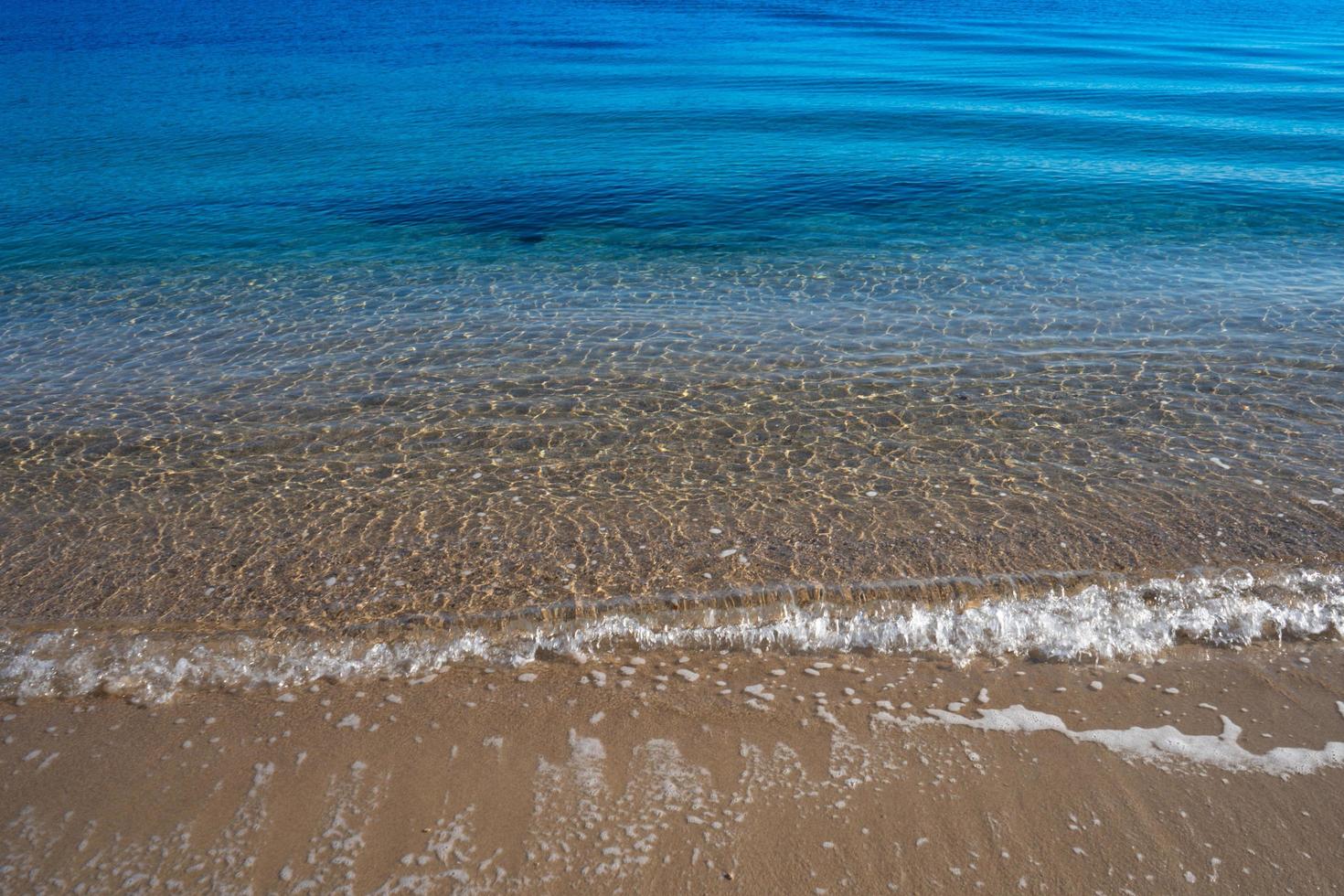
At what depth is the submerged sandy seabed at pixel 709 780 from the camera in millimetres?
3580

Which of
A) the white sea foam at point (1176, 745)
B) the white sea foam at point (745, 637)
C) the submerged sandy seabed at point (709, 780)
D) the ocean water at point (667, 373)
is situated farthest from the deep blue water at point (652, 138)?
the white sea foam at point (1176, 745)

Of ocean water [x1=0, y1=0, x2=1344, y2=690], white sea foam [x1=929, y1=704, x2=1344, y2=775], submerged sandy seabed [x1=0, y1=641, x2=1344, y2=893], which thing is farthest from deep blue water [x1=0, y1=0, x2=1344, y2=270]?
white sea foam [x1=929, y1=704, x2=1344, y2=775]

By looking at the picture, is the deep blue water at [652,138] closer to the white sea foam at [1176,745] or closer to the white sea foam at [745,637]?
the white sea foam at [745,637]

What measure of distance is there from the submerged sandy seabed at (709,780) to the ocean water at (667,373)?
1.39ft

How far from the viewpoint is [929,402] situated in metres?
8.02

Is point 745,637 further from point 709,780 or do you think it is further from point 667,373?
point 667,373

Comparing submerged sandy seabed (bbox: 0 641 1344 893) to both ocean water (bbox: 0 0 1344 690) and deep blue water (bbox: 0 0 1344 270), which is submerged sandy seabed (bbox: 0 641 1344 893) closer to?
ocean water (bbox: 0 0 1344 690)

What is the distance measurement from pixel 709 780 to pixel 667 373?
5.33 meters

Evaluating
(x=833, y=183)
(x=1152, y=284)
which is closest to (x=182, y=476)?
(x=1152, y=284)

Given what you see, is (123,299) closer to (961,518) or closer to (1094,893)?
(961,518)

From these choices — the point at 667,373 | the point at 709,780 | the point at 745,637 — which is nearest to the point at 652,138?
the point at 667,373

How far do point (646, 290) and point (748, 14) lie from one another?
132ft

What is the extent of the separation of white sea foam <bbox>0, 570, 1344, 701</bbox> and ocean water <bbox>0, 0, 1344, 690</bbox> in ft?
0.14

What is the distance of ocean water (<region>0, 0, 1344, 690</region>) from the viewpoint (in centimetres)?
551
